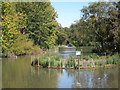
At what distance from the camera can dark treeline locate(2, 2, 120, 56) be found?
36969 mm

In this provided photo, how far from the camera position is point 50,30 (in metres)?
55.3

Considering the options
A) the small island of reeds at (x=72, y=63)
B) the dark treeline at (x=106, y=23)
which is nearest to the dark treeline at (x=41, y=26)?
the dark treeline at (x=106, y=23)

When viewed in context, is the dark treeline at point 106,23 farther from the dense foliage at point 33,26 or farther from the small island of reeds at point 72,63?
the dense foliage at point 33,26

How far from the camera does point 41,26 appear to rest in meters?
52.2

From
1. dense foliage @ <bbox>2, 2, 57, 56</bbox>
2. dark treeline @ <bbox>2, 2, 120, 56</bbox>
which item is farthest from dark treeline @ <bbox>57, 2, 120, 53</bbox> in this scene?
dense foliage @ <bbox>2, 2, 57, 56</bbox>

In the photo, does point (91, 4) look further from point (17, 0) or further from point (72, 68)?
point (72, 68)

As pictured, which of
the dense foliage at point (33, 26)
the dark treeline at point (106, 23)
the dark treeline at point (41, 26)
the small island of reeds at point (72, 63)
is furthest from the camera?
the dense foliage at point (33, 26)

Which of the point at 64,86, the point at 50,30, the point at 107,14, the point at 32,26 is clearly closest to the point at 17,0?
the point at 32,26

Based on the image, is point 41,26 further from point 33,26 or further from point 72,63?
point 72,63

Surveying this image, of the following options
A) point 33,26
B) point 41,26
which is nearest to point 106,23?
point 41,26

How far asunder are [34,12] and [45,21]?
412 cm

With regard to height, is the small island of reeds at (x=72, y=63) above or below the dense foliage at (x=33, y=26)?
below

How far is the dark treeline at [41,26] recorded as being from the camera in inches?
1455

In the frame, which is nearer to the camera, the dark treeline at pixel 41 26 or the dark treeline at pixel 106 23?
the dark treeline at pixel 106 23
